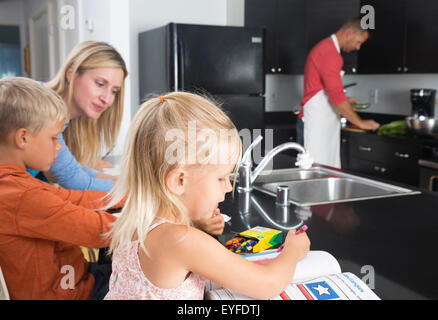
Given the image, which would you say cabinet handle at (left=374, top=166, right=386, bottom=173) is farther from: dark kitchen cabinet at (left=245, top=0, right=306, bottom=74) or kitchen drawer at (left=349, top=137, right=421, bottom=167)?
dark kitchen cabinet at (left=245, top=0, right=306, bottom=74)

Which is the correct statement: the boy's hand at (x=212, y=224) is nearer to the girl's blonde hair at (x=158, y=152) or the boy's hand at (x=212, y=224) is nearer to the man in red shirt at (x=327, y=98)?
the girl's blonde hair at (x=158, y=152)

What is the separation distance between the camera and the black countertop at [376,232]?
91 centimetres

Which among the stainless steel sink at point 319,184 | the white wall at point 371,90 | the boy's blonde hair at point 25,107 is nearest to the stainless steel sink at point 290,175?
the stainless steel sink at point 319,184

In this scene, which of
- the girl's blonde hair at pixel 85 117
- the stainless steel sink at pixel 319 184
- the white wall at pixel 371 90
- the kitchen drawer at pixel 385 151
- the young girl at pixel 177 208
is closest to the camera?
the young girl at pixel 177 208

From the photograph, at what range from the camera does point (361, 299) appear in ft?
2.48

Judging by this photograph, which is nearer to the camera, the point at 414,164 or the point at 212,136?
the point at 212,136

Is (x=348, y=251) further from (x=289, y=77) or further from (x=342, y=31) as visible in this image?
(x=289, y=77)

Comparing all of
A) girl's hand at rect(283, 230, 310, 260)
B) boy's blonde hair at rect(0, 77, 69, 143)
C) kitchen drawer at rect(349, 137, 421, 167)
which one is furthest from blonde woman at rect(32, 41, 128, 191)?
kitchen drawer at rect(349, 137, 421, 167)

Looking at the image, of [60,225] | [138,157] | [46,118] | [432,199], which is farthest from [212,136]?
[432,199]

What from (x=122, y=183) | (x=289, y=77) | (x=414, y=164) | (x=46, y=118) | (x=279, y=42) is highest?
(x=279, y=42)

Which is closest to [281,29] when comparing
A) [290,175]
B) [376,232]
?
[290,175]

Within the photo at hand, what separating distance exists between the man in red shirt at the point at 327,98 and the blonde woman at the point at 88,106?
1842mm

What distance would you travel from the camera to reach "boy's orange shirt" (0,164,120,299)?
111 cm

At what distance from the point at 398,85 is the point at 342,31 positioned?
Result: 2.71ft
